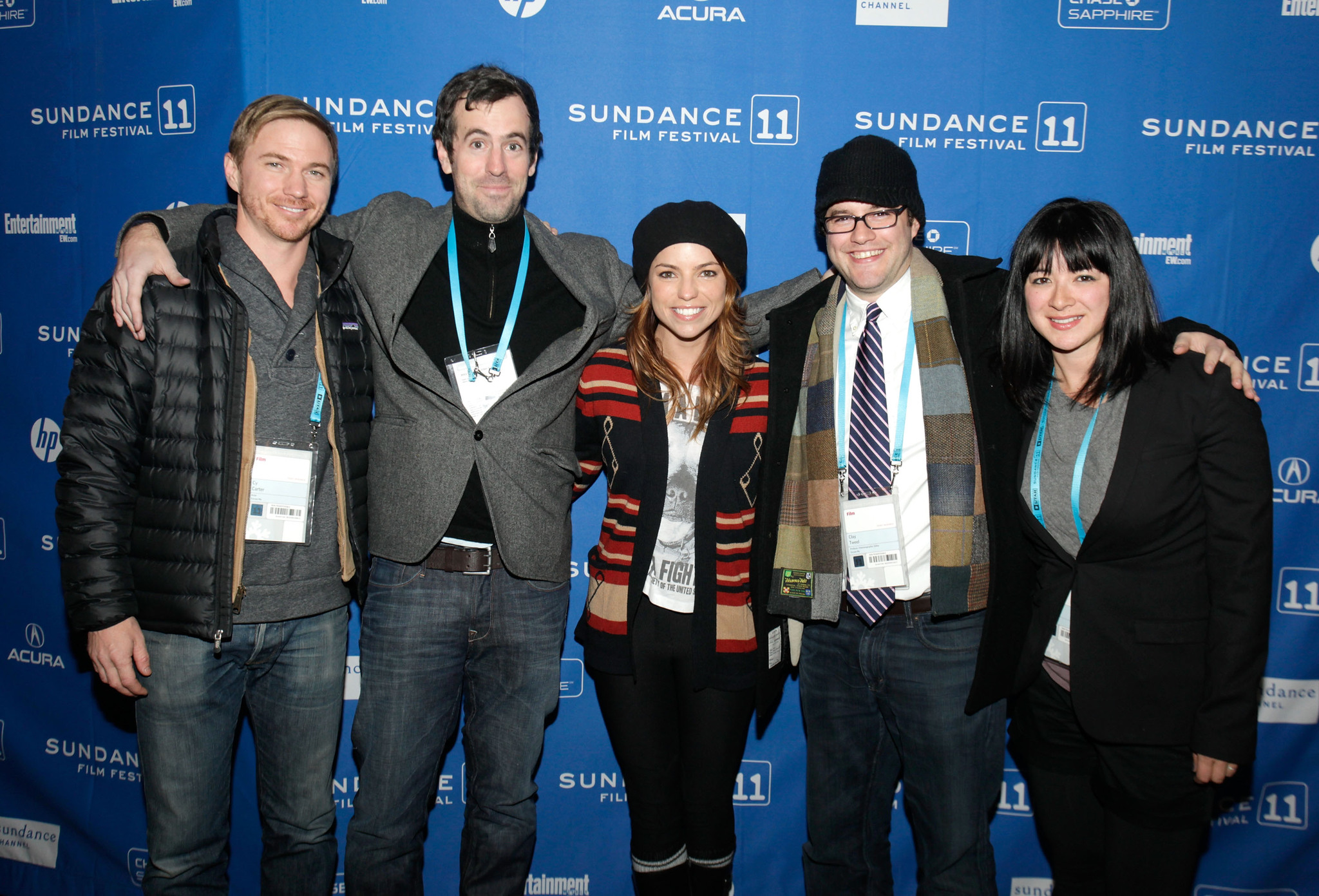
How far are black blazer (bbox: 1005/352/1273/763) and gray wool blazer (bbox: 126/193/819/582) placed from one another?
101 centimetres

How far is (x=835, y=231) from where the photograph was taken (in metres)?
1.88

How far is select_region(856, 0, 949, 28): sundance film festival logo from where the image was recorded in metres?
2.41

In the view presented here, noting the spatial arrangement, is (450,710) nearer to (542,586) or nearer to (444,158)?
(542,586)

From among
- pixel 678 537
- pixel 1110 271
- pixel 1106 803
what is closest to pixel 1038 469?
pixel 1110 271

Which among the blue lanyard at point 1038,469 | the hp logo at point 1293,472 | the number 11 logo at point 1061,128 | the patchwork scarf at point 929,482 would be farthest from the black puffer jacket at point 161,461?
the hp logo at point 1293,472

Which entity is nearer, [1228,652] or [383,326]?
[1228,652]

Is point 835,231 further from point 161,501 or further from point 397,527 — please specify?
point 161,501

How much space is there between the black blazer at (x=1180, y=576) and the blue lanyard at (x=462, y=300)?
151cm

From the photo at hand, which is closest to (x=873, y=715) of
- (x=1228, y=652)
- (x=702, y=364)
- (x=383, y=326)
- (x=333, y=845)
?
(x=1228, y=652)

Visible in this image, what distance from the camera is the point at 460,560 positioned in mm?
1929

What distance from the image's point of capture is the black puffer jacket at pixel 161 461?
5.45 feet

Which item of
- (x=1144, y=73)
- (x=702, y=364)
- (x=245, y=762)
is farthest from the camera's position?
(x=245, y=762)

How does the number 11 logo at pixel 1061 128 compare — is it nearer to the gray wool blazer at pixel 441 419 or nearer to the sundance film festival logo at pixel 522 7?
the gray wool blazer at pixel 441 419

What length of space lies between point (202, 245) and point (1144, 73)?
2.93 m
